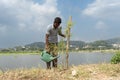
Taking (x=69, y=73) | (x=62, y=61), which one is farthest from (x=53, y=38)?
(x=69, y=73)

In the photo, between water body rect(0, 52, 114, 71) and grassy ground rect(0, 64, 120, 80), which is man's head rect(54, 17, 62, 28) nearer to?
water body rect(0, 52, 114, 71)

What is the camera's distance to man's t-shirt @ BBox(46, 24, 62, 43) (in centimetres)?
1138

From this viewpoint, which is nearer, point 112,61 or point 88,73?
point 88,73

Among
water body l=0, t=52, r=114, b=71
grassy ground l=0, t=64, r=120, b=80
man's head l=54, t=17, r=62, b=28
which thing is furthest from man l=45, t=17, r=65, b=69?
grassy ground l=0, t=64, r=120, b=80

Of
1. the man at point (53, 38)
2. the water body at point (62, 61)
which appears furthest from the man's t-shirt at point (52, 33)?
the water body at point (62, 61)

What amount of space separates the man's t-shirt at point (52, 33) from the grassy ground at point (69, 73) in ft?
3.42

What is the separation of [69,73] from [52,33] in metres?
1.73

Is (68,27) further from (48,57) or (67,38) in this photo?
(48,57)

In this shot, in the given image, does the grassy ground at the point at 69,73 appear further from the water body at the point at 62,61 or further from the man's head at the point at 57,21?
the man's head at the point at 57,21

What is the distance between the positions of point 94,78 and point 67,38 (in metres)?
2.06

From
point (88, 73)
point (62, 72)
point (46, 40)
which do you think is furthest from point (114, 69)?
point (46, 40)

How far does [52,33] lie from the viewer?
11.5m

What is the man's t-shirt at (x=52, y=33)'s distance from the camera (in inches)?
448

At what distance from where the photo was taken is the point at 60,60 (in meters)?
11.3
